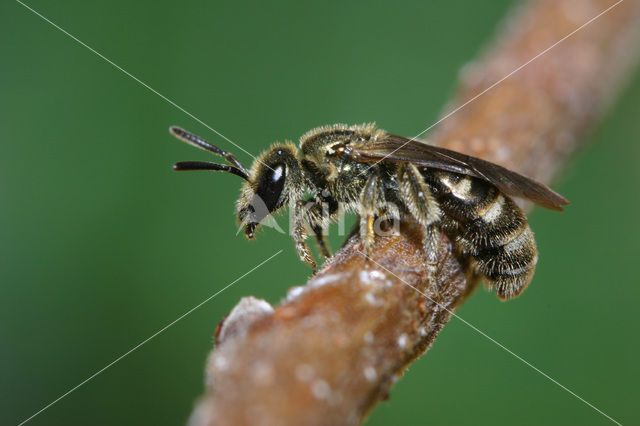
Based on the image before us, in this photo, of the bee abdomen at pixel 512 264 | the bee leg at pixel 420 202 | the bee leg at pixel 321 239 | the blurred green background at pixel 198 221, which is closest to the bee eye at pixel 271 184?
the bee leg at pixel 321 239

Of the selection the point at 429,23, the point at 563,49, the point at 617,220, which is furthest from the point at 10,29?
the point at 617,220

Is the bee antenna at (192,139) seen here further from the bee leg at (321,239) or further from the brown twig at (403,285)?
the brown twig at (403,285)

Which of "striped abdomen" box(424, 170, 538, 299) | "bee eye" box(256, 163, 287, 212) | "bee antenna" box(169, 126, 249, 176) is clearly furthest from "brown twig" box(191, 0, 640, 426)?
"bee antenna" box(169, 126, 249, 176)

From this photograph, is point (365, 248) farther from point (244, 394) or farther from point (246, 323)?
point (244, 394)

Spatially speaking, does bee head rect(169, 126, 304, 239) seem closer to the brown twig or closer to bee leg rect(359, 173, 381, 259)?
bee leg rect(359, 173, 381, 259)

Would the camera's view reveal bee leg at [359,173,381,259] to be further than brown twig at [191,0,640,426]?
Yes

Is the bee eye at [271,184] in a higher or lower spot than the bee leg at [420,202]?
lower

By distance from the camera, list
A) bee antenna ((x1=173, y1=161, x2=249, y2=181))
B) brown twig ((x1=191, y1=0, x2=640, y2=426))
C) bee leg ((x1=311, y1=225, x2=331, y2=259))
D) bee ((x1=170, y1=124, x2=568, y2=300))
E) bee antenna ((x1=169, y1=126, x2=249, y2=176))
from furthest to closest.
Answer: bee leg ((x1=311, y1=225, x2=331, y2=259)) < bee antenna ((x1=169, y1=126, x2=249, y2=176)) < bee antenna ((x1=173, y1=161, x2=249, y2=181)) < bee ((x1=170, y1=124, x2=568, y2=300)) < brown twig ((x1=191, y1=0, x2=640, y2=426))
